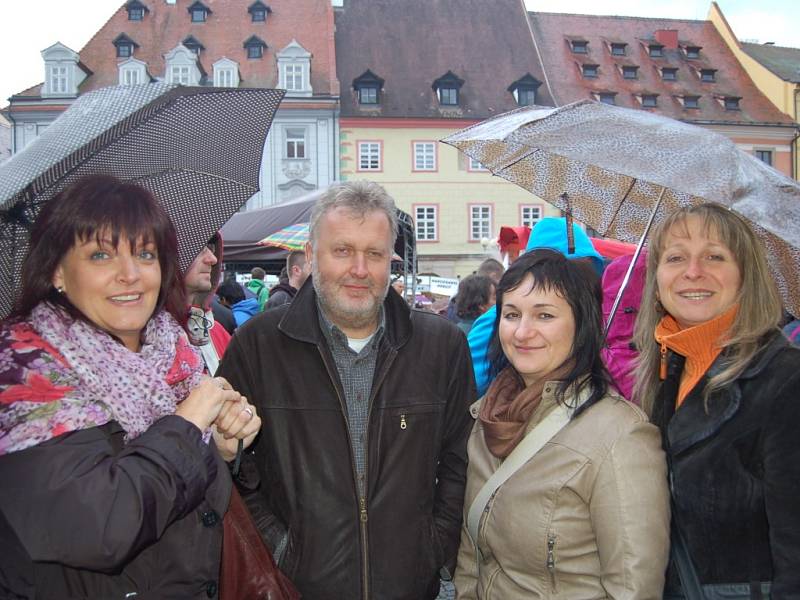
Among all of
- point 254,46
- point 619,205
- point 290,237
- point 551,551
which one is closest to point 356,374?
point 551,551

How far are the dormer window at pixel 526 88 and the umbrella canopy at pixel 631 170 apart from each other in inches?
1112

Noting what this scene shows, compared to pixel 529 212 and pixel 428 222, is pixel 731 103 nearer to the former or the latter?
pixel 529 212

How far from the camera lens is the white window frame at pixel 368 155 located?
28.6 m

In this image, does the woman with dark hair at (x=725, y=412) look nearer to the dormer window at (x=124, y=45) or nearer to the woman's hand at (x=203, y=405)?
the woman's hand at (x=203, y=405)

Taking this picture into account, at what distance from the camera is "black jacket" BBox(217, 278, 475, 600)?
2.35m

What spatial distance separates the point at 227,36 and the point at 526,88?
44.3ft

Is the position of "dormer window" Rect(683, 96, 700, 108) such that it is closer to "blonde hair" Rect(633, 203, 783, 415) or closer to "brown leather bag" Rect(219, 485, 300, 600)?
"blonde hair" Rect(633, 203, 783, 415)

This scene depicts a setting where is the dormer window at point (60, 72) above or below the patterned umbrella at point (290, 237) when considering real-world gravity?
above

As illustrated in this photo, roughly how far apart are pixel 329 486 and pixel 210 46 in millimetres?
30840

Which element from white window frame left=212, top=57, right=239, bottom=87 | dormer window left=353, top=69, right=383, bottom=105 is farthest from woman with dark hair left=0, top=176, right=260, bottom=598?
dormer window left=353, top=69, right=383, bottom=105

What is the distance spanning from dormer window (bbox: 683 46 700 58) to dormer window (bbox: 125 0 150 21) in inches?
1020

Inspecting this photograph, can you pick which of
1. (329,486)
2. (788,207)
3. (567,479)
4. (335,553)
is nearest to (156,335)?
(329,486)

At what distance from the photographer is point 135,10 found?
30500 mm

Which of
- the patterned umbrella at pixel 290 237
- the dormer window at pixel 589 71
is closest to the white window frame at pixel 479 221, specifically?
the dormer window at pixel 589 71
